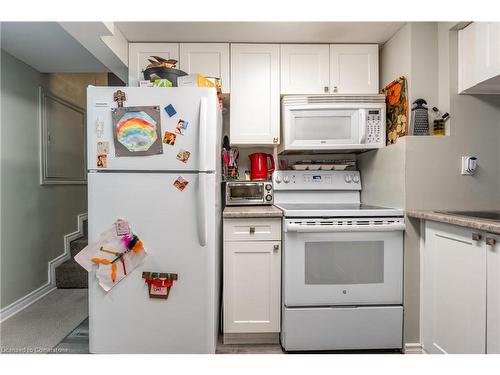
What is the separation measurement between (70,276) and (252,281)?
2.02m

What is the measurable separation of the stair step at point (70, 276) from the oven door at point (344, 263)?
2.15 m

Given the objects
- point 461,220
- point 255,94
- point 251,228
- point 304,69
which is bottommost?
point 251,228

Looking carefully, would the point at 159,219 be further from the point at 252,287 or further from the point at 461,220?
the point at 461,220

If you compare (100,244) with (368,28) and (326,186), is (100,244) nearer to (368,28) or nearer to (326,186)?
(326,186)

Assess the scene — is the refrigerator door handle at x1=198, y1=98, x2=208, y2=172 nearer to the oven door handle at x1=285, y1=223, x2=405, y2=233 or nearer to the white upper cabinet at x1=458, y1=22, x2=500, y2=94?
the oven door handle at x1=285, y1=223, x2=405, y2=233

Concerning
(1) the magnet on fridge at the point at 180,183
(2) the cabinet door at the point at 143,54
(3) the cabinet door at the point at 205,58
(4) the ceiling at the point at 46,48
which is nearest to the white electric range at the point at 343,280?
(1) the magnet on fridge at the point at 180,183

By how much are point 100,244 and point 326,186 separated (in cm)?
174

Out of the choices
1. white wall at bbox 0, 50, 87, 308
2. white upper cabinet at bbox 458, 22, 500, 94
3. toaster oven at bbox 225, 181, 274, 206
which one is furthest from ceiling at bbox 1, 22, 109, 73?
A: white upper cabinet at bbox 458, 22, 500, 94

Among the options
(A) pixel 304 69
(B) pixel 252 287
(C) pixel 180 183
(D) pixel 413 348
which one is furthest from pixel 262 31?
(D) pixel 413 348

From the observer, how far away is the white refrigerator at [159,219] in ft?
5.05

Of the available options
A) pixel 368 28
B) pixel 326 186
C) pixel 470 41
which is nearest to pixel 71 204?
pixel 326 186

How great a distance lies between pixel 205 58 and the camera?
7.06ft

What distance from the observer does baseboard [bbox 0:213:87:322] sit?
2.22m

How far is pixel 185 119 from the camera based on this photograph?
1.54 meters
